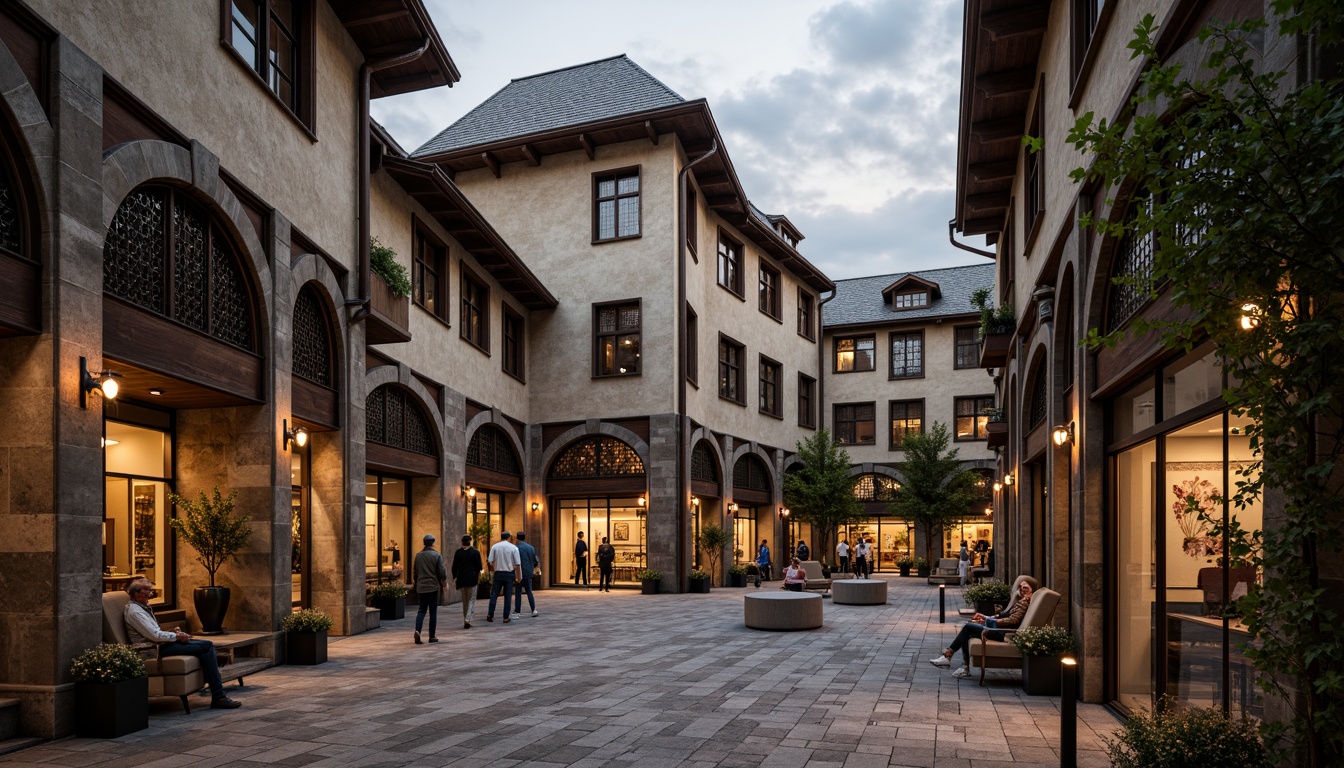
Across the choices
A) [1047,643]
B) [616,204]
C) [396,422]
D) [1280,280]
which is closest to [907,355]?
[616,204]

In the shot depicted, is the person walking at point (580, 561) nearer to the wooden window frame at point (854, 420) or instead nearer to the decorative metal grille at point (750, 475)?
the decorative metal grille at point (750, 475)

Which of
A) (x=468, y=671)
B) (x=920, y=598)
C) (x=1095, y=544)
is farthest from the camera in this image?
(x=920, y=598)

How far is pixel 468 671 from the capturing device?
1185 cm

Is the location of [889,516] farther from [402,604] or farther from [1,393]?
[1,393]

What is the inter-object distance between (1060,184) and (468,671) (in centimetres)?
939

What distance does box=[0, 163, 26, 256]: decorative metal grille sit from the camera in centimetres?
777

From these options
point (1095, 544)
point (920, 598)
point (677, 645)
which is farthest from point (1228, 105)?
point (920, 598)

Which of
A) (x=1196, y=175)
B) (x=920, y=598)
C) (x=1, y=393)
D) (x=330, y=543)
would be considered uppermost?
(x=1196, y=175)

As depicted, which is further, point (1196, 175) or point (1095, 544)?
point (1095, 544)

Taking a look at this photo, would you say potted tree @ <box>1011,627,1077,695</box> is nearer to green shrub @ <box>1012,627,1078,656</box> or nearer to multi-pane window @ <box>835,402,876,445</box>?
green shrub @ <box>1012,627,1078,656</box>

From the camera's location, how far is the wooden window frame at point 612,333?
27391 mm

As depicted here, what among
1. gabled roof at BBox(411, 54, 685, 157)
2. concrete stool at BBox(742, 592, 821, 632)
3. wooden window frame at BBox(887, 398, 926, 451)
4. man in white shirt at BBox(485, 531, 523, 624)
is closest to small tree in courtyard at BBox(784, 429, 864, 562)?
wooden window frame at BBox(887, 398, 926, 451)

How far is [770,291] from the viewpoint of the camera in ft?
119

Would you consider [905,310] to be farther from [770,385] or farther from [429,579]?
[429,579]
